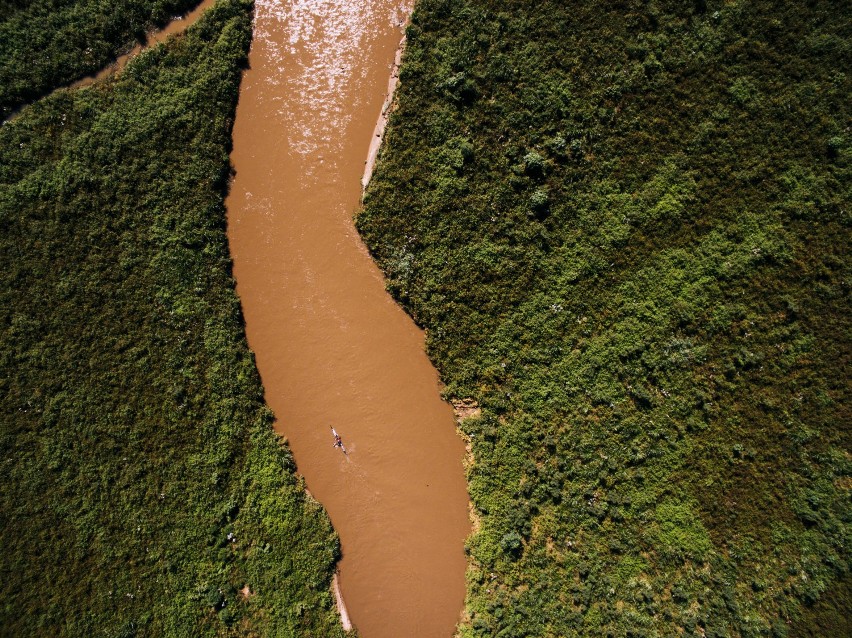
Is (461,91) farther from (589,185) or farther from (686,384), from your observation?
(686,384)

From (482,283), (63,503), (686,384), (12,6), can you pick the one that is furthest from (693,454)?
(12,6)

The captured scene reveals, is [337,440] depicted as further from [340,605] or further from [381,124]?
[381,124]

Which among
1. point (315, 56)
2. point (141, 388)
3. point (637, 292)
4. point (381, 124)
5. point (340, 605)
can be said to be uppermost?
point (315, 56)

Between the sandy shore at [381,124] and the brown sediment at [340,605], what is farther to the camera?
the sandy shore at [381,124]

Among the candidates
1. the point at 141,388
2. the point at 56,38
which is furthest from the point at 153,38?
the point at 141,388

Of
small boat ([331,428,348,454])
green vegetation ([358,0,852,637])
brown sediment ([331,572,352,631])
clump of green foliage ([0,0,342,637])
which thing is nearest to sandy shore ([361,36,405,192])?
green vegetation ([358,0,852,637])

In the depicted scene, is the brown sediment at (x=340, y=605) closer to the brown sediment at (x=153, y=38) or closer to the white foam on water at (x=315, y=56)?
the white foam on water at (x=315, y=56)

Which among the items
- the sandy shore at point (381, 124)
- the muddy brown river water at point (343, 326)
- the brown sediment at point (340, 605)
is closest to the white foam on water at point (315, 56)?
the muddy brown river water at point (343, 326)
